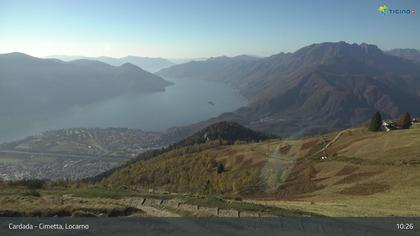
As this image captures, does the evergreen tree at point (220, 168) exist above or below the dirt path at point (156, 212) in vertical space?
below

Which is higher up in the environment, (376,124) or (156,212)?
(156,212)

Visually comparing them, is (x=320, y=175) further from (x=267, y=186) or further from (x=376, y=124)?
(x=376, y=124)

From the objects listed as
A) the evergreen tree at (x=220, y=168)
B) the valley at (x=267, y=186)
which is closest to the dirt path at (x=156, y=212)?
the valley at (x=267, y=186)

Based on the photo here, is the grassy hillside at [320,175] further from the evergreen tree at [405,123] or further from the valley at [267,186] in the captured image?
the evergreen tree at [405,123]

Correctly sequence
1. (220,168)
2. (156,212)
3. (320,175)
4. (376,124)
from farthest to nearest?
1. (220,168)
2. (376,124)
3. (320,175)
4. (156,212)

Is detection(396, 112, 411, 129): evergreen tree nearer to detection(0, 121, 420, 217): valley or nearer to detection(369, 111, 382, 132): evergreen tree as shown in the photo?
detection(369, 111, 382, 132): evergreen tree

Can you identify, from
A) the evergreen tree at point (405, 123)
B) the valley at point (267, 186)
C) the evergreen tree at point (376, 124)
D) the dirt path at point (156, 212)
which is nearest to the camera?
the dirt path at point (156, 212)

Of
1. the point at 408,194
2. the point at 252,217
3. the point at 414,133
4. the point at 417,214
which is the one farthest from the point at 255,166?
the point at 252,217

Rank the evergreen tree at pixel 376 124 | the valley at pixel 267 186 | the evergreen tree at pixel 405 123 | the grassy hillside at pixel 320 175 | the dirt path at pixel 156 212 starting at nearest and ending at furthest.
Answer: the dirt path at pixel 156 212, the valley at pixel 267 186, the grassy hillside at pixel 320 175, the evergreen tree at pixel 376 124, the evergreen tree at pixel 405 123

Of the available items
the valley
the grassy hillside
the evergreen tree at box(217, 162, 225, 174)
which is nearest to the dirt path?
the valley

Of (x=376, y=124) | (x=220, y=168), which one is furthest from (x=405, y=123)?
(x=220, y=168)
